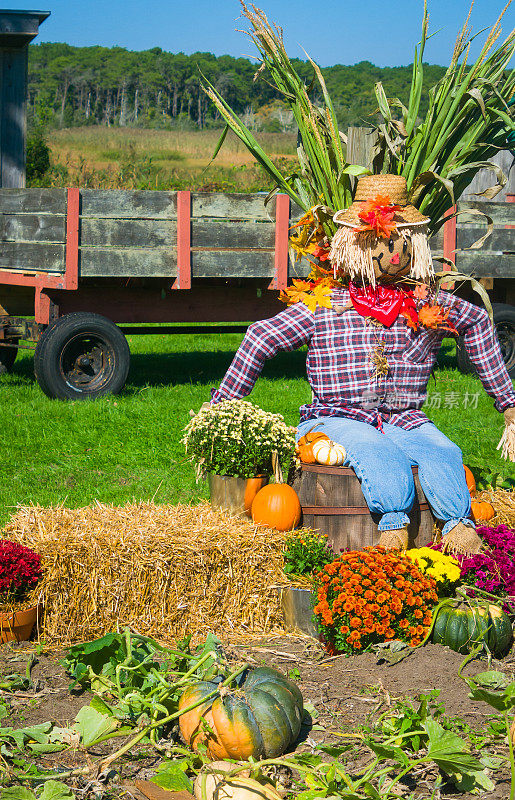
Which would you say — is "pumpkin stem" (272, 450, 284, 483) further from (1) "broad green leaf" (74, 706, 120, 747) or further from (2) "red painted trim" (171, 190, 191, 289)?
(2) "red painted trim" (171, 190, 191, 289)

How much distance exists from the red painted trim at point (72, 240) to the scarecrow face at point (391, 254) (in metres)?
3.80

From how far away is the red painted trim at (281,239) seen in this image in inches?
304

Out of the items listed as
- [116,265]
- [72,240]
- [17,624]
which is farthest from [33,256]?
[17,624]

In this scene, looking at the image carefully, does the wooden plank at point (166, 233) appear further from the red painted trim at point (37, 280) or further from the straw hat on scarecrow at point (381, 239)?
the straw hat on scarecrow at point (381, 239)

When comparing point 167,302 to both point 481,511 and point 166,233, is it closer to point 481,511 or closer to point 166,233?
point 166,233

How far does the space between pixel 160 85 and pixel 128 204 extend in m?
53.2

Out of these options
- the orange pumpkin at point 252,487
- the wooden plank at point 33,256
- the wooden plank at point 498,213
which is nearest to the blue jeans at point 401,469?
the orange pumpkin at point 252,487

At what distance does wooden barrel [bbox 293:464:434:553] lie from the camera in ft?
12.2

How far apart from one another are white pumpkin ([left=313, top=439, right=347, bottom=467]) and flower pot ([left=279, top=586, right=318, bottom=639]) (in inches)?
22.3

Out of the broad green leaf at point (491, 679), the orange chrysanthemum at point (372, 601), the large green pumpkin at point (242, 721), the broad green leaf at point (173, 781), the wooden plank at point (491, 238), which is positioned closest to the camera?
the broad green leaf at point (173, 781)

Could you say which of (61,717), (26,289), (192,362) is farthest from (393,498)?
(192,362)

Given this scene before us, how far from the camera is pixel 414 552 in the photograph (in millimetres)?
3574

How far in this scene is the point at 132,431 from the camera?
6.52 m

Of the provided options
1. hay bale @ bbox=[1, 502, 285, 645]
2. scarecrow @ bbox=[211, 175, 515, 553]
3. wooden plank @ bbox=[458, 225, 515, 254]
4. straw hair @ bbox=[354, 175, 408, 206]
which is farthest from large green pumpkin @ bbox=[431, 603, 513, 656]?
wooden plank @ bbox=[458, 225, 515, 254]
